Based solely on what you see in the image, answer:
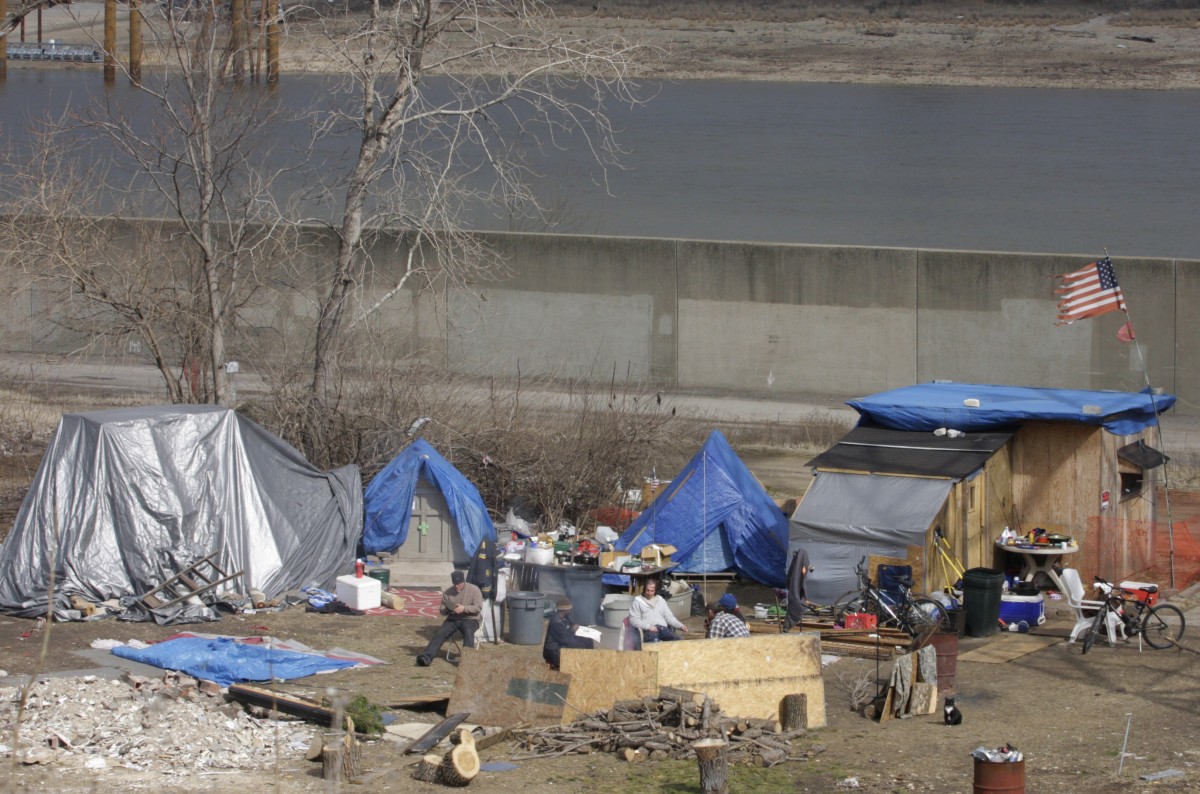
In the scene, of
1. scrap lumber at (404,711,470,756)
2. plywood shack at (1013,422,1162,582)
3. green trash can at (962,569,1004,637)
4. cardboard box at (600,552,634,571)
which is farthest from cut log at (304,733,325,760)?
plywood shack at (1013,422,1162,582)

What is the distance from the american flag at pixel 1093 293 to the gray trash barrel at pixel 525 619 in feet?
25.5

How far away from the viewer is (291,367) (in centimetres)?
2284

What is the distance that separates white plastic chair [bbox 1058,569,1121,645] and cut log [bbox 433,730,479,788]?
24.7 feet

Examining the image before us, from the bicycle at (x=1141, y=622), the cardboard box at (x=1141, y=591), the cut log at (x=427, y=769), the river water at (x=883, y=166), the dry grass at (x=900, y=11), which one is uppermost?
the dry grass at (x=900, y=11)

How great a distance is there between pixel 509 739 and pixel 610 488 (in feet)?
31.4

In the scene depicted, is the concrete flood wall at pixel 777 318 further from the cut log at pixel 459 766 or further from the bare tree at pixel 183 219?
the cut log at pixel 459 766

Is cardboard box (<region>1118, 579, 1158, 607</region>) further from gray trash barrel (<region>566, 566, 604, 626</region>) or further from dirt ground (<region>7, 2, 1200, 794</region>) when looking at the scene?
gray trash barrel (<region>566, 566, 604, 626</region>)

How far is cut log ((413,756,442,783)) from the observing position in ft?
38.4

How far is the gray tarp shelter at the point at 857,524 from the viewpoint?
17750 millimetres

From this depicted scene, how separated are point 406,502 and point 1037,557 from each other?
7788 mm

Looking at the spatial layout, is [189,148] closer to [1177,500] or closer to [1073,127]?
[1177,500]

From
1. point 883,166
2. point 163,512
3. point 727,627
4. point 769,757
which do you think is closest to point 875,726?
point 769,757

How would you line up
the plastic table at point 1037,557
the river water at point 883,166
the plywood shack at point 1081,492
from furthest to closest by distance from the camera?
the river water at point 883,166
the plywood shack at point 1081,492
the plastic table at point 1037,557

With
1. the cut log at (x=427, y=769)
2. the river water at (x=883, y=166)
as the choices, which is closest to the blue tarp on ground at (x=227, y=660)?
the cut log at (x=427, y=769)
